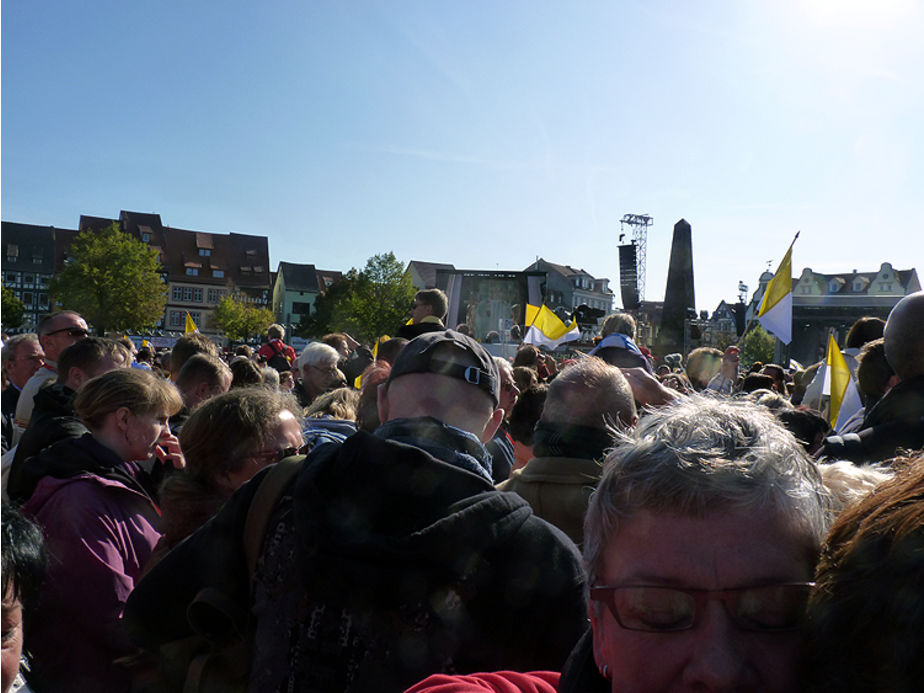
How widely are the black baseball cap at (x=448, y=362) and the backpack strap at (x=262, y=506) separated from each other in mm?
435

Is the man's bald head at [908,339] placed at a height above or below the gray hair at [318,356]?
above

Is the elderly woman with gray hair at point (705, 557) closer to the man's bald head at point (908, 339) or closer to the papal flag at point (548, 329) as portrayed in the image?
the man's bald head at point (908, 339)

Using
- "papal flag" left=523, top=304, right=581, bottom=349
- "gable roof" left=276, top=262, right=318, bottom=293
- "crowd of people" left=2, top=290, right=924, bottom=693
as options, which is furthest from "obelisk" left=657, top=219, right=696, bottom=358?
"gable roof" left=276, top=262, right=318, bottom=293

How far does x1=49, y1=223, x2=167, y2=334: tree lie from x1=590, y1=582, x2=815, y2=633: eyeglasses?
5838 cm

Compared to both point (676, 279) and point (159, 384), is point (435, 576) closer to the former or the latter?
point (159, 384)

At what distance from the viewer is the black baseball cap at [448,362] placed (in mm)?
2012

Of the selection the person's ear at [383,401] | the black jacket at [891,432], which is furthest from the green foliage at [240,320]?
the person's ear at [383,401]

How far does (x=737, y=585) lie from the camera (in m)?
1.06

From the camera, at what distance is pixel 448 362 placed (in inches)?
79.4

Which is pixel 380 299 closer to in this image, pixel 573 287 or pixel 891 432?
pixel 573 287

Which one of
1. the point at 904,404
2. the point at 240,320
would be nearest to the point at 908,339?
the point at 904,404

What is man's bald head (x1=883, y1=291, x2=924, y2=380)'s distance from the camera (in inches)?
111

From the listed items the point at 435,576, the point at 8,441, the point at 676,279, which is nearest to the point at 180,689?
the point at 435,576

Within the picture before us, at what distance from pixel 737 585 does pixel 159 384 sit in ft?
8.84
